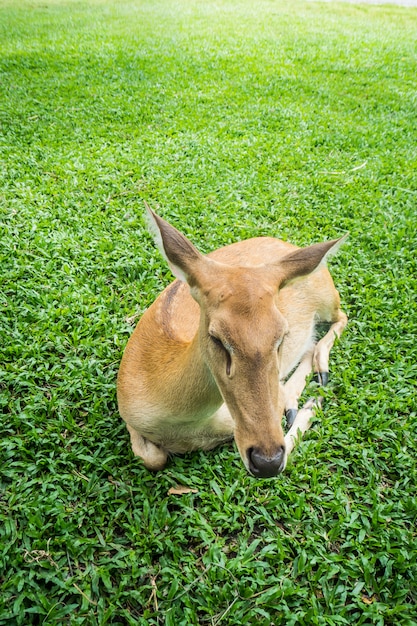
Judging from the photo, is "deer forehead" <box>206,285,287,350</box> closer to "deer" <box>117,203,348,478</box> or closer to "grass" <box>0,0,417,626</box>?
"deer" <box>117,203,348,478</box>

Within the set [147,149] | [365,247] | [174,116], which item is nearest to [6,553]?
[365,247]

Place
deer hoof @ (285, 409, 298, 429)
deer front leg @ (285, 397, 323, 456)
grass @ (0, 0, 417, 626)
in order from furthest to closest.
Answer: deer hoof @ (285, 409, 298, 429) → deer front leg @ (285, 397, 323, 456) → grass @ (0, 0, 417, 626)

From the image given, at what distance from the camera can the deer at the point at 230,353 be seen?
1.87 metres

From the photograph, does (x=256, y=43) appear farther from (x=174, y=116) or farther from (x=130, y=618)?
(x=130, y=618)

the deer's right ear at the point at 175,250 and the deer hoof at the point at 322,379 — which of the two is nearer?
the deer's right ear at the point at 175,250

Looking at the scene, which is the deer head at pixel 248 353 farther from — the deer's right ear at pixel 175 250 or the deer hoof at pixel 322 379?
the deer hoof at pixel 322 379

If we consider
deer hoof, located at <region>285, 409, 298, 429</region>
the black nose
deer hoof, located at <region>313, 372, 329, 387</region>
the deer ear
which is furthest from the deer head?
deer hoof, located at <region>313, 372, 329, 387</region>

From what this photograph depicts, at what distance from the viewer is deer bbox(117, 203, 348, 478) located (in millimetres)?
1874

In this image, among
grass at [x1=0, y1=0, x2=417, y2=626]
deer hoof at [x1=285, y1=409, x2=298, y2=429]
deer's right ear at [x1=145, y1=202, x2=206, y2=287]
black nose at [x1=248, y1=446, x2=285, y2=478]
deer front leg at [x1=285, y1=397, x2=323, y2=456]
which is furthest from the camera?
deer hoof at [x1=285, y1=409, x2=298, y2=429]

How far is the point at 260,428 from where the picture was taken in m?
1.86

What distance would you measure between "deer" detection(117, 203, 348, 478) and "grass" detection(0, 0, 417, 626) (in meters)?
0.18

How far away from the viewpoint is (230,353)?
191cm

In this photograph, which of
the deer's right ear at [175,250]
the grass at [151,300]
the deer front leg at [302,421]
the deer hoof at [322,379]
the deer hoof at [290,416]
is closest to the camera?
the deer's right ear at [175,250]

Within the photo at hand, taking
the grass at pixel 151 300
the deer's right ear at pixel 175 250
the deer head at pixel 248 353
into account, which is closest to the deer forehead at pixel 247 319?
the deer head at pixel 248 353
